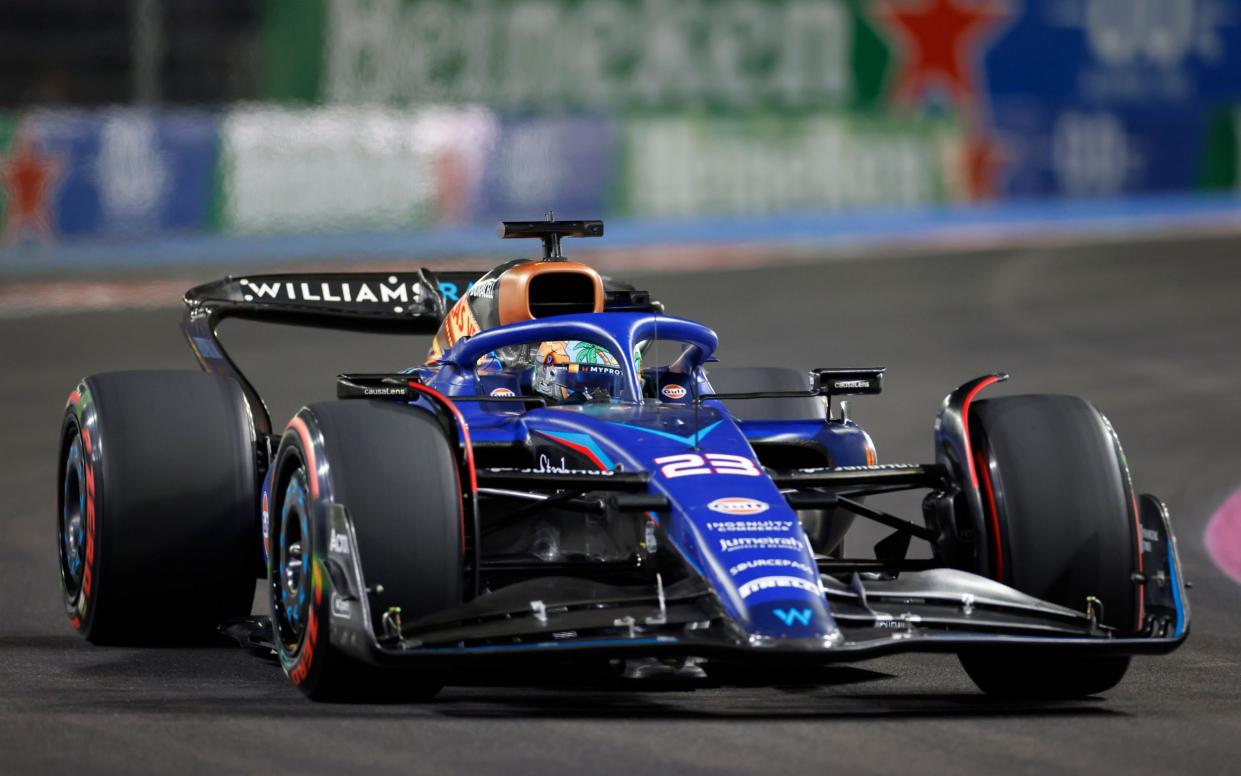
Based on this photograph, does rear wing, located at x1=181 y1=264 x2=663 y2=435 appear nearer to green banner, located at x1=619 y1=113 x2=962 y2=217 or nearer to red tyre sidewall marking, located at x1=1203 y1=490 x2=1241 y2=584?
red tyre sidewall marking, located at x1=1203 y1=490 x2=1241 y2=584

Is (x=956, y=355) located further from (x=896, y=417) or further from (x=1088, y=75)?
(x=1088, y=75)

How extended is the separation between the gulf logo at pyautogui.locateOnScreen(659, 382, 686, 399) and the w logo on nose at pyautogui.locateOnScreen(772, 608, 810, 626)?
7.32 feet

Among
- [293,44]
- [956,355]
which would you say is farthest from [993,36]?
[956,355]

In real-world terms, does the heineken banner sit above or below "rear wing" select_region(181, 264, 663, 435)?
above

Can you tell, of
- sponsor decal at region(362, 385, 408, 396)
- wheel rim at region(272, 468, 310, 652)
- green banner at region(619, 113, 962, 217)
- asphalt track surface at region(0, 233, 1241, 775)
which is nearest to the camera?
asphalt track surface at region(0, 233, 1241, 775)

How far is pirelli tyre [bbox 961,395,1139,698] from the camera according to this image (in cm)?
797

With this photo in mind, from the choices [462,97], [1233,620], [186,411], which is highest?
[462,97]

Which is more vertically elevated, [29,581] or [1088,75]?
[1088,75]

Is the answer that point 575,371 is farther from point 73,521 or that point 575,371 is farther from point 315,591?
point 73,521

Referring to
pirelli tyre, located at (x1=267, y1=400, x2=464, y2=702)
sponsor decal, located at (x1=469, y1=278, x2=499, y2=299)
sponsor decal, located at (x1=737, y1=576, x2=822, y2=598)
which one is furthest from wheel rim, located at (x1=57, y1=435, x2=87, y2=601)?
sponsor decal, located at (x1=737, y1=576, x2=822, y2=598)

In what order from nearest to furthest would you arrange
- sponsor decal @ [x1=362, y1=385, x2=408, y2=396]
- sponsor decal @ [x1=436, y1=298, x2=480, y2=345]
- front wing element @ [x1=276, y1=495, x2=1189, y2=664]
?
front wing element @ [x1=276, y1=495, x2=1189, y2=664]
sponsor decal @ [x1=362, y1=385, x2=408, y2=396]
sponsor decal @ [x1=436, y1=298, x2=480, y2=345]

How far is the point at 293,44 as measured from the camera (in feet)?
96.4

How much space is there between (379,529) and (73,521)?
2.79 m

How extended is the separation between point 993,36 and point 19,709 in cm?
2840
